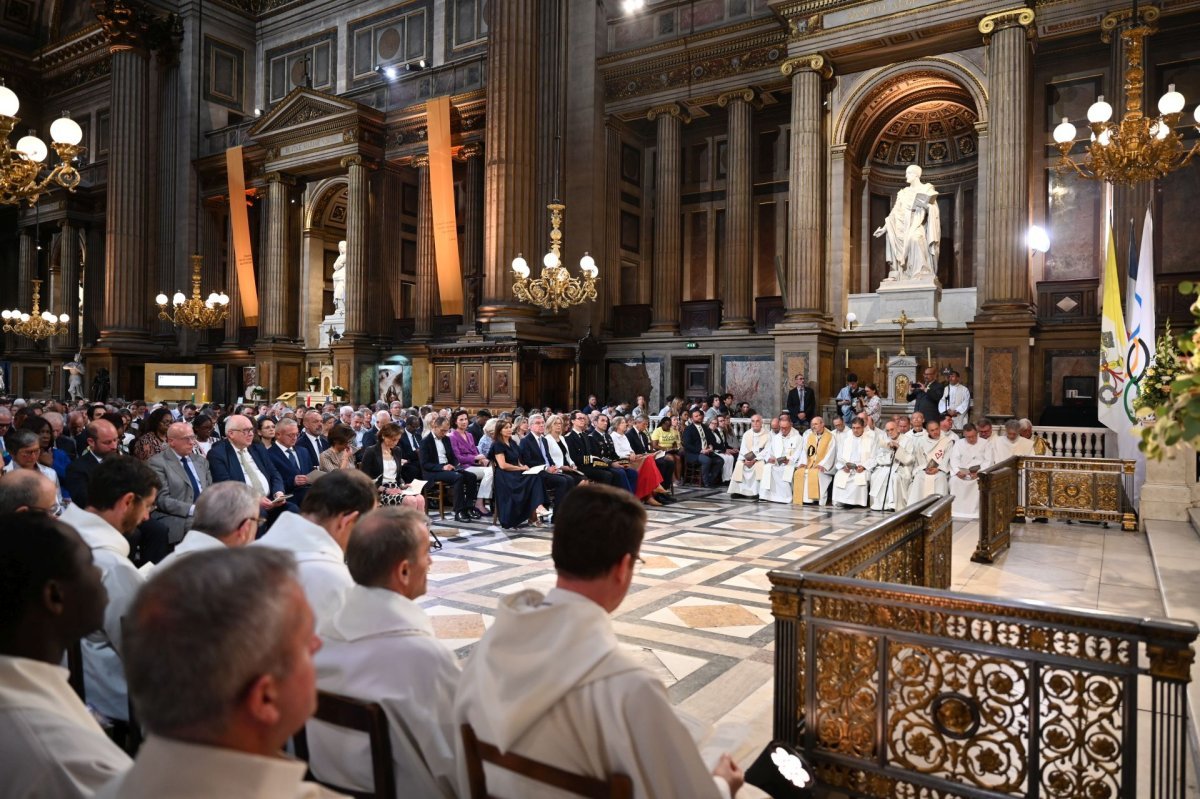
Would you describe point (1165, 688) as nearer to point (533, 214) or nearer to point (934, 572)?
point (934, 572)

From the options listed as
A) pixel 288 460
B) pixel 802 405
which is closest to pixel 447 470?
pixel 288 460

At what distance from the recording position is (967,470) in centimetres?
1013

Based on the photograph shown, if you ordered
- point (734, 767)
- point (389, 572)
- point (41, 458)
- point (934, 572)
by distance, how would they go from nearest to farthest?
point (734, 767) < point (389, 572) < point (934, 572) < point (41, 458)

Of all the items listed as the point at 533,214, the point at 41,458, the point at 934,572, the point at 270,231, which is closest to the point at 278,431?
the point at 41,458

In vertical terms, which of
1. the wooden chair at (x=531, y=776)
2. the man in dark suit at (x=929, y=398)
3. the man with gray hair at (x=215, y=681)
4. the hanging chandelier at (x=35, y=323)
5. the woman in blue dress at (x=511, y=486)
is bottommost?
the woman in blue dress at (x=511, y=486)

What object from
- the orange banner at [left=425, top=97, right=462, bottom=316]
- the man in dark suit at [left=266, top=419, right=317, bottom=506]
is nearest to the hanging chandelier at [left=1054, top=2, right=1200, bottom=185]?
the man in dark suit at [left=266, top=419, right=317, bottom=506]

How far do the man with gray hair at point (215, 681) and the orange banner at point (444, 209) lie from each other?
1386cm

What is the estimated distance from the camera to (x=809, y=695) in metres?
2.84

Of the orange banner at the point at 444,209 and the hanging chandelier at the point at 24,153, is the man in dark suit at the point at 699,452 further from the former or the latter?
the hanging chandelier at the point at 24,153

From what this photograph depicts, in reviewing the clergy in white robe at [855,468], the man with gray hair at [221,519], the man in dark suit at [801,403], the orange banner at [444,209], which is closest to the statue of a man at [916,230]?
the man in dark suit at [801,403]

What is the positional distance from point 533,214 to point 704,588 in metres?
11.7

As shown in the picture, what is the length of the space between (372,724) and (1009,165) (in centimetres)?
1420

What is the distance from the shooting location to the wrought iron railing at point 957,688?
7.63 ft

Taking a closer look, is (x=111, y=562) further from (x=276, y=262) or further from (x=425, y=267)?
(x=276, y=262)
